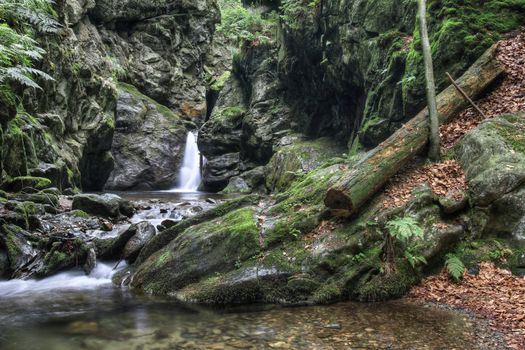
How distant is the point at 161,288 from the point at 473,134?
7.07 metres

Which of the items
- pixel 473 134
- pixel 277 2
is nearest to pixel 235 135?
pixel 277 2

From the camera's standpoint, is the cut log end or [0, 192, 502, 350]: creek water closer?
[0, 192, 502, 350]: creek water

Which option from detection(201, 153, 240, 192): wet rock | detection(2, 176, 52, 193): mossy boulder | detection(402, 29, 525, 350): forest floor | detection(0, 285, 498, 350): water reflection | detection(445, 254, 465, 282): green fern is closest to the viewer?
detection(0, 285, 498, 350): water reflection

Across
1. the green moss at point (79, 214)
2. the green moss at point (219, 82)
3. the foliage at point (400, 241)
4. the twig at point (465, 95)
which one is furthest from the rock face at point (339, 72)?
the green moss at point (79, 214)

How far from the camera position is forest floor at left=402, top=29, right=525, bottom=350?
5703 mm

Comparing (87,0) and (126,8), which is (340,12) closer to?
(87,0)

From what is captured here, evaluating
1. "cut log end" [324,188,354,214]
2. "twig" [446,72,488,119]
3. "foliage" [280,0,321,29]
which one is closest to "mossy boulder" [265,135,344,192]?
"foliage" [280,0,321,29]

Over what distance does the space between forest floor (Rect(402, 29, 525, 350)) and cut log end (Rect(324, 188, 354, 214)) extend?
781 mm

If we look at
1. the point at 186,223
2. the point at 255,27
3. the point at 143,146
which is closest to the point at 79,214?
the point at 186,223

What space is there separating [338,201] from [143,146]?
26.2 m

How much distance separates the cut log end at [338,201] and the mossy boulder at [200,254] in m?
1.55

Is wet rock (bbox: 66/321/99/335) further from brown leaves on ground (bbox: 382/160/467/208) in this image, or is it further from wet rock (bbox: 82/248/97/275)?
brown leaves on ground (bbox: 382/160/467/208)

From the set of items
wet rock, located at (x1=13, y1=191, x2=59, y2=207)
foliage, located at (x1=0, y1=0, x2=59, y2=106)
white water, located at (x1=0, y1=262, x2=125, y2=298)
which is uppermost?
foliage, located at (x1=0, y1=0, x2=59, y2=106)

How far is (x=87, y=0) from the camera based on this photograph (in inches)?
1193
